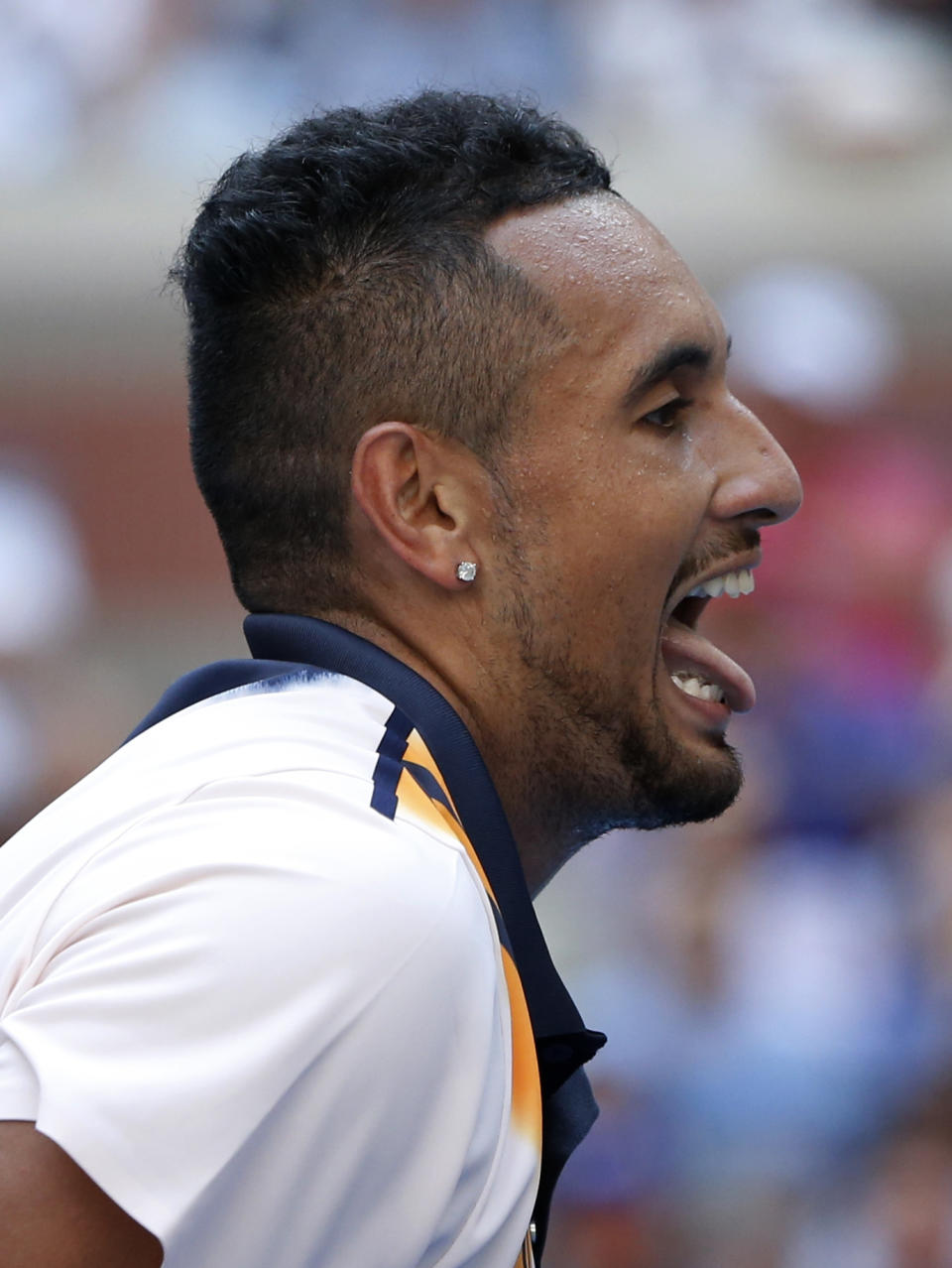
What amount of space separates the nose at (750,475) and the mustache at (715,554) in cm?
2

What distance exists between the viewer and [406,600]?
1.64 m

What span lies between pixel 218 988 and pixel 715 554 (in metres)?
0.86

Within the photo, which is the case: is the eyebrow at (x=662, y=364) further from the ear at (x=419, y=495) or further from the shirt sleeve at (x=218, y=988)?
the shirt sleeve at (x=218, y=988)

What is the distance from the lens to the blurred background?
4328 millimetres

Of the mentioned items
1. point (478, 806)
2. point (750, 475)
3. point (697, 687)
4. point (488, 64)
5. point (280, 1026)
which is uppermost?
point (488, 64)

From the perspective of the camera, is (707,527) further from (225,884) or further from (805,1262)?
(805,1262)

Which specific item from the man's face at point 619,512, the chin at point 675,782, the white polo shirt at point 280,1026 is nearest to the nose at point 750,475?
the man's face at point 619,512

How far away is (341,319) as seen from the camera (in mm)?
1662

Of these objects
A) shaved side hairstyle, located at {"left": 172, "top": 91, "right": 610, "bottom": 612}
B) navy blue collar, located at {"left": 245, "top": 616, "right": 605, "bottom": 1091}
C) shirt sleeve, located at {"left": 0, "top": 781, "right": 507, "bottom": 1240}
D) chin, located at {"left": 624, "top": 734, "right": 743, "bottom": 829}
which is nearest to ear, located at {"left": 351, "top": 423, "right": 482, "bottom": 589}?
shaved side hairstyle, located at {"left": 172, "top": 91, "right": 610, "bottom": 612}

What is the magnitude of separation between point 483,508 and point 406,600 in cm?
12

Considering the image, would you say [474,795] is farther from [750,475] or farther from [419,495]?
[750,475]

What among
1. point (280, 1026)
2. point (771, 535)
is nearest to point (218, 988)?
point (280, 1026)

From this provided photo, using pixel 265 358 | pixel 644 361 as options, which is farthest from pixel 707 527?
pixel 265 358

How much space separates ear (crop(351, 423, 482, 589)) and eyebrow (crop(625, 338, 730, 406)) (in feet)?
0.59
